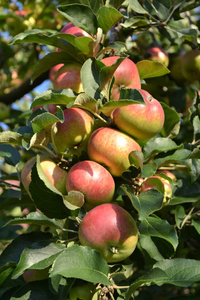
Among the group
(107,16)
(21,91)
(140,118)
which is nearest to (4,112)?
(21,91)

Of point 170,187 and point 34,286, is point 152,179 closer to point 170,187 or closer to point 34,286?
point 170,187

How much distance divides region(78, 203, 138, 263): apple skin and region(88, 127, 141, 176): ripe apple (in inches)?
4.7

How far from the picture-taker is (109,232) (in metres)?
0.85

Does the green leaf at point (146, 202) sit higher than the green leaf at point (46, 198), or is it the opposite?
the green leaf at point (146, 202)

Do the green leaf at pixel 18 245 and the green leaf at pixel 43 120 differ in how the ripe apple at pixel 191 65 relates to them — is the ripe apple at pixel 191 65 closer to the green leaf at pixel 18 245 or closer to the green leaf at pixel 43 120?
the green leaf at pixel 43 120

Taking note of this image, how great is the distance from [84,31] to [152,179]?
1.69 ft

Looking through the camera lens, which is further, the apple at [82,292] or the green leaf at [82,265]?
the apple at [82,292]

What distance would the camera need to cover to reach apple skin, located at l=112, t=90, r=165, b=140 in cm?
97

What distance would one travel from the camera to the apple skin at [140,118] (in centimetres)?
97

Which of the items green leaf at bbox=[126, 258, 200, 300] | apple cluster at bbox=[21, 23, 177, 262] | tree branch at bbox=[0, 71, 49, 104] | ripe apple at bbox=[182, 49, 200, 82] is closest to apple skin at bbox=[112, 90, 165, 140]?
apple cluster at bbox=[21, 23, 177, 262]

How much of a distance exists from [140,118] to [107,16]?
1.02ft

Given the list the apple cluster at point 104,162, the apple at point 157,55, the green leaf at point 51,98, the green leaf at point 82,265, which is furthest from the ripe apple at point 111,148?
the apple at point 157,55

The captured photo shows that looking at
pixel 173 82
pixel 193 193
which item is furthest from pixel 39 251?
pixel 173 82

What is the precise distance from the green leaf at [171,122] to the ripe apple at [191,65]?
51 cm
